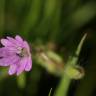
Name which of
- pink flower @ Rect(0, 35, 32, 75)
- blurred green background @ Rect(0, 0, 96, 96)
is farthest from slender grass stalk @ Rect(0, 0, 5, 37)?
pink flower @ Rect(0, 35, 32, 75)

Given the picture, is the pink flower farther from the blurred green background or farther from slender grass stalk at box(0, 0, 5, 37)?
slender grass stalk at box(0, 0, 5, 37)

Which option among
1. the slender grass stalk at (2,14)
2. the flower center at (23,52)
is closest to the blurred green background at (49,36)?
the slender grass stalk at (2,14)

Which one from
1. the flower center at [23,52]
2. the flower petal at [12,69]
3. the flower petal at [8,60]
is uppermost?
the flower center at [23,52]

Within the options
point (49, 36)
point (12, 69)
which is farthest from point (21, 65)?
point (49, 36)

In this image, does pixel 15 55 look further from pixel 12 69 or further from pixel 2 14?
pixel 2 14

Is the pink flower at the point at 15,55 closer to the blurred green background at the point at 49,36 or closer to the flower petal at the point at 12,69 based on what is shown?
the flower petal at the point at 12,69

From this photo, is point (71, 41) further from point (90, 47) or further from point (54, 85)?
point (54, 85)
